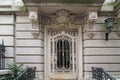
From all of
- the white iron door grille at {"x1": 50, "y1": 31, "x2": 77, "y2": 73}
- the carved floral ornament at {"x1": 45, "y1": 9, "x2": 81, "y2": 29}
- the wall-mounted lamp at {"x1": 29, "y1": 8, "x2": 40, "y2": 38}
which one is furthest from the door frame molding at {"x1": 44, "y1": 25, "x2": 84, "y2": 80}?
the wall-mounted lamp at {"x1": 29, "y1": 8, "x2": 40, "y2": 38}

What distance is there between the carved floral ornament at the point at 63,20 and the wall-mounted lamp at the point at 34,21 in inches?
33.7

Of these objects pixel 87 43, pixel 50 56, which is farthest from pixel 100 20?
pixel 50 56

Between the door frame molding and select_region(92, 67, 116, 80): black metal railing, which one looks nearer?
select_region(92, 67, 116, 80): black metal railing

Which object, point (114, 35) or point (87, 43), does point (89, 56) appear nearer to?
point (87, 43)

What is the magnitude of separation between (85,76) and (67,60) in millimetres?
1211

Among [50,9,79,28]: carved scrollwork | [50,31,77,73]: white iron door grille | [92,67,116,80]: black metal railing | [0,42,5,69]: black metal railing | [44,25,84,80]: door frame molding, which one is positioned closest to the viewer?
[92,67,116,80]: black metal railing

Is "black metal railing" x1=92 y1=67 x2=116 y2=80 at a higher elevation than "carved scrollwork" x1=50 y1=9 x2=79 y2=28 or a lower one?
lower

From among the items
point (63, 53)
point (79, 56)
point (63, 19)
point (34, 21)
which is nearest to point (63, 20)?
point (63, 19)

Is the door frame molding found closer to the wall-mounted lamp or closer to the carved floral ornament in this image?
the carved floral ornament

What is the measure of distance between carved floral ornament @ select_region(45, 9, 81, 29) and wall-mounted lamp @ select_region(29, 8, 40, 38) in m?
0.86

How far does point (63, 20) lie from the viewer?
13078 millimetres

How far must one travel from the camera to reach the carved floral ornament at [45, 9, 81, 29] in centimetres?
1298

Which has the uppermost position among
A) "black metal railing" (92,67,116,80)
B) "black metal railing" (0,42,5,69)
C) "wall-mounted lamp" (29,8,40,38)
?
"wall-mounted lamp" (29,8,40,38)

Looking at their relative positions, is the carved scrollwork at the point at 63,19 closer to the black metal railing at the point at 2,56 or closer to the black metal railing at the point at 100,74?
the black metal railing at the point at 100,74
